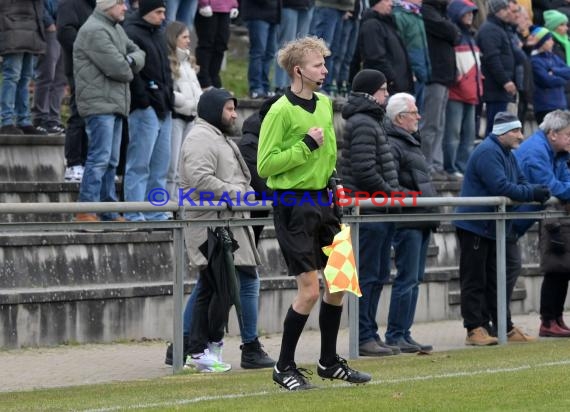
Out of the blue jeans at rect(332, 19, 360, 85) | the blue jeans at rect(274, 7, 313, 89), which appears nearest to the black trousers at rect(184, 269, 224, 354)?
the blue jeans at rect(274, 7, 313, 89)

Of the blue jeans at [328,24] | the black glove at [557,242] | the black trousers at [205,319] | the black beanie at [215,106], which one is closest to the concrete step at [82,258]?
the black trousers at [205,319]

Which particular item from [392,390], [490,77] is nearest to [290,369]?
[392,390]

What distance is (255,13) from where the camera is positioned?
1689cm

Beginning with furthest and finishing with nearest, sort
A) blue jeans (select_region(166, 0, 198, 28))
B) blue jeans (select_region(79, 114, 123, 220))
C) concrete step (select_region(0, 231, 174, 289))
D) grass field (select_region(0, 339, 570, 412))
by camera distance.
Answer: blue jeans (select_region(166, 0, 198, 28)) < blue jeans (select_region(79, 114, 123, 220)) < concrete step (select_region(0, 231, 174, 289)) < grass field (select_region(0, 339, 570, 412))

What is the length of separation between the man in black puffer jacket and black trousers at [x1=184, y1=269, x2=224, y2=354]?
1.58 m

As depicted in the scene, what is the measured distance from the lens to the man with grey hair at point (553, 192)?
13742 mm

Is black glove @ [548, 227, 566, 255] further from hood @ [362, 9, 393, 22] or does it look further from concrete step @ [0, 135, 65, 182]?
concrete step @ [0, 135, 65, 182]

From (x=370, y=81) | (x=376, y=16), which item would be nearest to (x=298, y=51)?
(x=370, y=81)

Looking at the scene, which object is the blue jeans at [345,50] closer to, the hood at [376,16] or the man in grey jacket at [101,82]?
the hood at [376,16]

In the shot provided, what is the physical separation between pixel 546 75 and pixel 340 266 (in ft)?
35.0

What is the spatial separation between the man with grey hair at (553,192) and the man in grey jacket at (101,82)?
371 cm

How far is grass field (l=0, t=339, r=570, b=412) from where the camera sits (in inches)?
335

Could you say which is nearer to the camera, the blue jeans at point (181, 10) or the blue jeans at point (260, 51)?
the blue jeans at point (181, 10)

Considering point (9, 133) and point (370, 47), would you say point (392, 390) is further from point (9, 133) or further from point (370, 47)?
point (370, 47)
